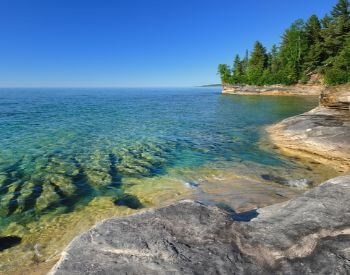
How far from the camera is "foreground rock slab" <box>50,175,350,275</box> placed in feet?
16.0

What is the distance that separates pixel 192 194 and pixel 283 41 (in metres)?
101

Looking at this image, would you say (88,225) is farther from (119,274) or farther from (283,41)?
(283,41)

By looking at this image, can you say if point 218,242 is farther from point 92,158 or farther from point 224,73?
point 224,73

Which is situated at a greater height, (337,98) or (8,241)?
(337,98)

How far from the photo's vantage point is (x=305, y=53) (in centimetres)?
8781

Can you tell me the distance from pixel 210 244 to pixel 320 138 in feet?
52.2

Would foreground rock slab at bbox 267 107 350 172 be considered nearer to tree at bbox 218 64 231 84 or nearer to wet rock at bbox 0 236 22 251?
wet rock at bbox 0 236 22 251

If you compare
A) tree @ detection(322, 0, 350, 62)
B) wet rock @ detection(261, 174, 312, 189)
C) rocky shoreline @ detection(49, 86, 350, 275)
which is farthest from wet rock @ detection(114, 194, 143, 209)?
tree @ detection(322, 0, 350, 62)

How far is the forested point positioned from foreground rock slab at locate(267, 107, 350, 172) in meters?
45.0

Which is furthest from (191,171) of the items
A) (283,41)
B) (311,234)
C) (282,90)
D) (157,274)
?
(283,41)

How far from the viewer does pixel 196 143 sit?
2158 centimetres

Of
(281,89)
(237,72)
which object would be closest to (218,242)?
(281,89)

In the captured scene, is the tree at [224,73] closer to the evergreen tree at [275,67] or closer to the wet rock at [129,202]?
the evergreen tree at [275,67]

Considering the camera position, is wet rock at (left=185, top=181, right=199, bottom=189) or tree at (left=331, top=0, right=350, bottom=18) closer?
wet rock at (left=185, top=181, right=199, bottom=189)
